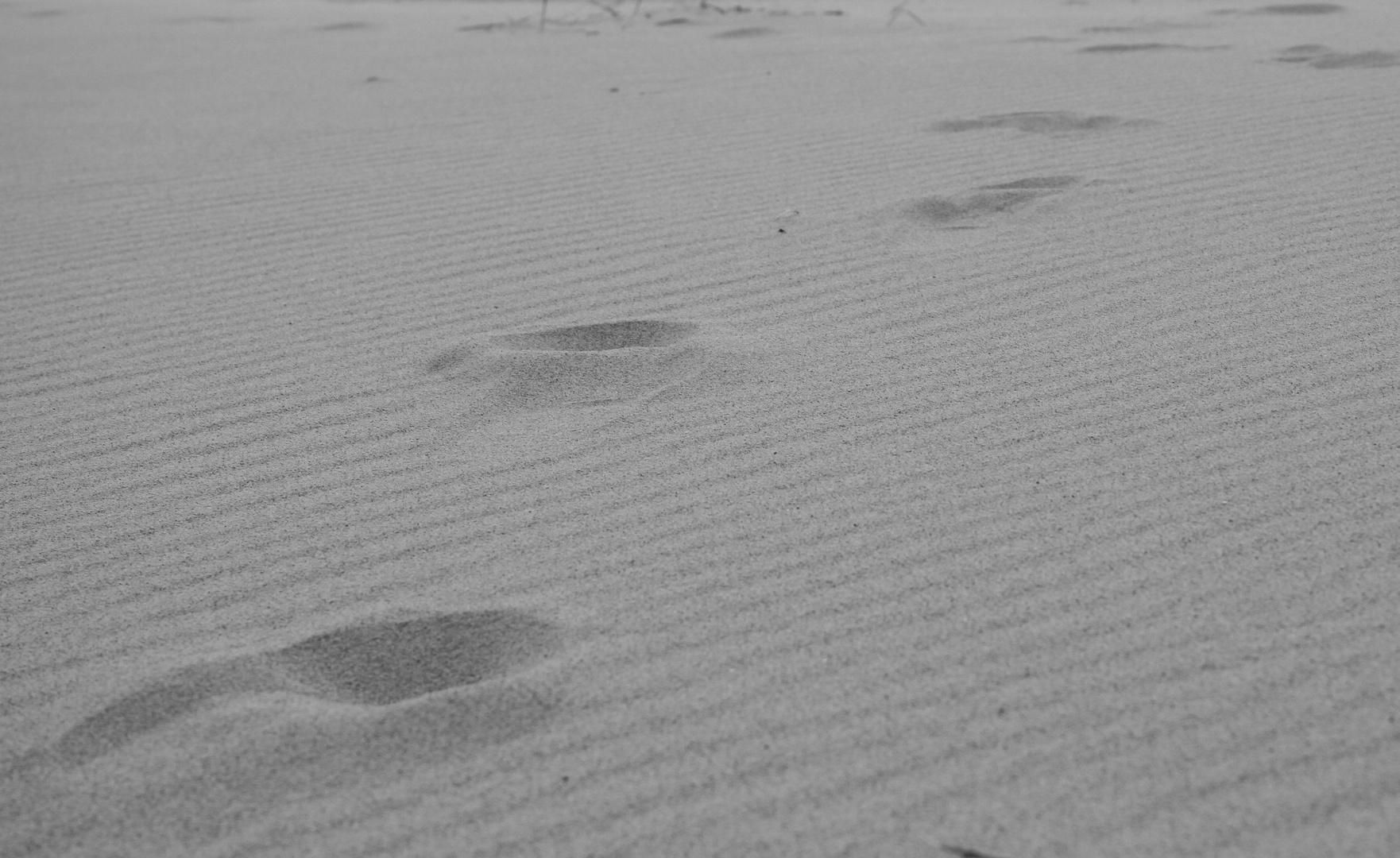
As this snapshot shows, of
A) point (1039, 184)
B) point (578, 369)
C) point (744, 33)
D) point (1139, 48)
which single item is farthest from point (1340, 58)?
point (578, 369)

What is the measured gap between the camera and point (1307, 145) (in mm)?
4156

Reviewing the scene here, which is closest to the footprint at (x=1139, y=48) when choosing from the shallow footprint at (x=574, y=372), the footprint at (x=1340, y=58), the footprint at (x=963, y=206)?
the footprint at (x=1340, y=58)

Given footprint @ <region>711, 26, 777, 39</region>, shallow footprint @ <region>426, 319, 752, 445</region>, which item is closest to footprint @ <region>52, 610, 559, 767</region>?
shallow footprint @ <region>426, 319, 752, 445</region>

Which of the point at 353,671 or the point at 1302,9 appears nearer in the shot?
the point at 353,671

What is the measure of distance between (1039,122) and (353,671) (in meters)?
3.46

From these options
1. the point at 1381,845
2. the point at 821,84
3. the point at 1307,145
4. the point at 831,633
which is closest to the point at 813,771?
the point at 831,633

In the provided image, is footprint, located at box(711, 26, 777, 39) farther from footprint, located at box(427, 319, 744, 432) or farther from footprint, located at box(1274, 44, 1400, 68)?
footprint, located at box(427, 319, 744, 432)

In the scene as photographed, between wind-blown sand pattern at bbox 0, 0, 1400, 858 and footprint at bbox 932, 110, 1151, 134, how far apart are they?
0.06 ft

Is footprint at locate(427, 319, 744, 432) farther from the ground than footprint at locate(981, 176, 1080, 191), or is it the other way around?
footprint at locate(981, 176, 1080, 191)

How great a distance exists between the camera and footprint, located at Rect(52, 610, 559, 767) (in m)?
1.80

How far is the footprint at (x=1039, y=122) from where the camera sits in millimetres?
4547

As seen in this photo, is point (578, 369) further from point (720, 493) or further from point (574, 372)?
point (720, 493)

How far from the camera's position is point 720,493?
231 centimetres

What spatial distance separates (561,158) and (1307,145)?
2270 mm
